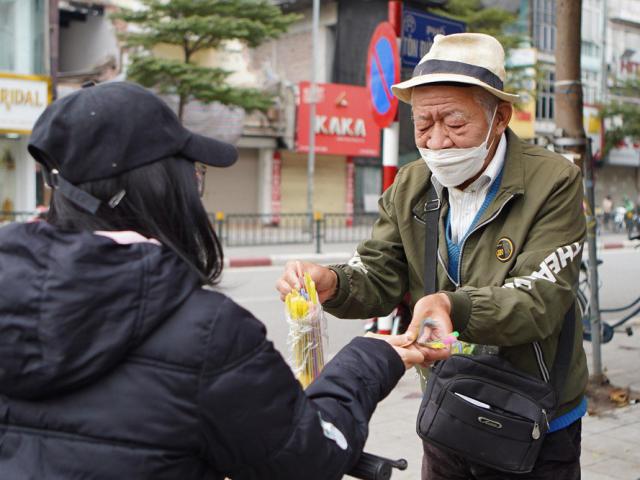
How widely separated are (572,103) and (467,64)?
11.5ft

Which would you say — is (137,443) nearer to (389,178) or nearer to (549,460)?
(549,460)

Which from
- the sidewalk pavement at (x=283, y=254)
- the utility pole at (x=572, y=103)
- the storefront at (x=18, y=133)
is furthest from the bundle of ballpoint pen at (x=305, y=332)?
the storefront at (x=18, y=133)

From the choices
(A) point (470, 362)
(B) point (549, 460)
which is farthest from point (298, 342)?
(B) point (549, 460)

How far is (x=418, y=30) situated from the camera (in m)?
6.21

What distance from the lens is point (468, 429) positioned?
2.04 meters

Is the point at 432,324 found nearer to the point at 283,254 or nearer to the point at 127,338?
the point at 127,338

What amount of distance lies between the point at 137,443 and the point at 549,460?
1249 mm

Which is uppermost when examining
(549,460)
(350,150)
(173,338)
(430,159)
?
(350,150)

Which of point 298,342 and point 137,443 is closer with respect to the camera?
point 137,443

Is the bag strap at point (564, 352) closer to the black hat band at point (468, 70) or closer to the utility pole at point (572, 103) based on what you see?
the black hat band at point (468, 70)

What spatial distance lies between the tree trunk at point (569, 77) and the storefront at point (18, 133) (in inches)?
565

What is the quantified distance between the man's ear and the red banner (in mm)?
23423

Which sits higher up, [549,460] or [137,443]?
[137,443]

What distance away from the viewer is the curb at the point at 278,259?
15413 millimetres
